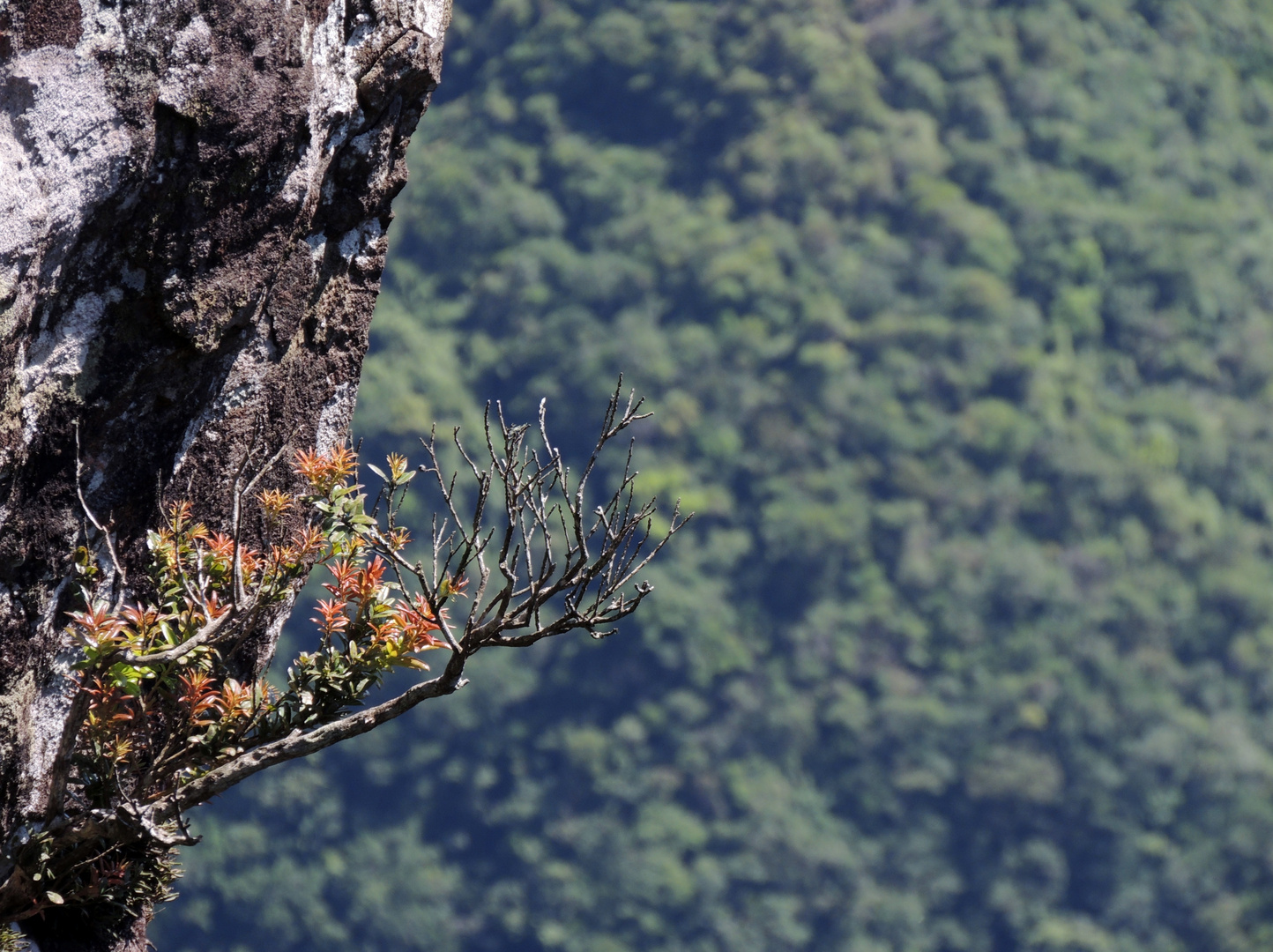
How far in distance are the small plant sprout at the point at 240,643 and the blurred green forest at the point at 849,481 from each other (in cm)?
5031

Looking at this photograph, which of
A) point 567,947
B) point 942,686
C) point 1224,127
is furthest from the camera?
point 1224,127

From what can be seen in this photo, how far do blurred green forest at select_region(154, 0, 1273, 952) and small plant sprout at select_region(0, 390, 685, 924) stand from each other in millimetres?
50313

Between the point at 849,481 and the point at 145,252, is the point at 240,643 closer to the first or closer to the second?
the point at 145,252

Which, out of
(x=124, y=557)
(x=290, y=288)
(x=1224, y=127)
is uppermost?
(x=1224, y=127)

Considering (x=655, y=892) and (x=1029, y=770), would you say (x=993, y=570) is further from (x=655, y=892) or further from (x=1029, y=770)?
(x=655, y=892)

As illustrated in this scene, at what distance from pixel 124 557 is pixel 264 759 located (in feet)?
2.28

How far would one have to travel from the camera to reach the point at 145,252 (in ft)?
13.0

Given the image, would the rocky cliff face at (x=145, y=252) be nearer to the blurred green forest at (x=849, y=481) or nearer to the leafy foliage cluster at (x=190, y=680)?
the leafy foliage cluster at (x=190, y=680)

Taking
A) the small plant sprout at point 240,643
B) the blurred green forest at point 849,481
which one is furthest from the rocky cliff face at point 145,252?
the blurred green forest at point 849,481

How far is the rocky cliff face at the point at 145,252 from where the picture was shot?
12.2ft

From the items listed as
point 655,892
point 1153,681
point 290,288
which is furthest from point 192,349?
point 1153,681

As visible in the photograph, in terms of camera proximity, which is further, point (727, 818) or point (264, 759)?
point (727, 818)

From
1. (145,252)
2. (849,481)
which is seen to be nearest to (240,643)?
(145,252)

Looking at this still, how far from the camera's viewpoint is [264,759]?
13.1 ft
